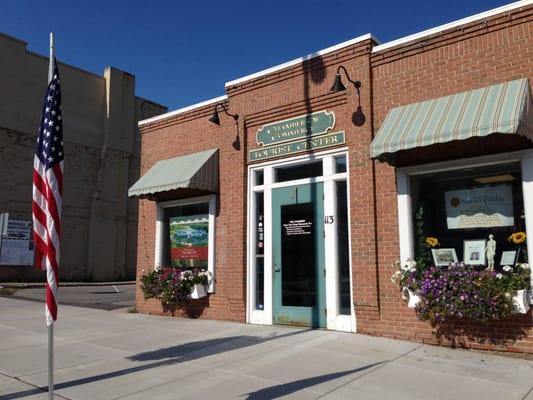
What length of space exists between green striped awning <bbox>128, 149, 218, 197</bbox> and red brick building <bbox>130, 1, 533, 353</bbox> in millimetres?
38

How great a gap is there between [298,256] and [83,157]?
22.7 meters

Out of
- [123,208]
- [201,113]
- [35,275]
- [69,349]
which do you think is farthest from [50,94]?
[123,208]

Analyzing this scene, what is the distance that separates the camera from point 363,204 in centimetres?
862

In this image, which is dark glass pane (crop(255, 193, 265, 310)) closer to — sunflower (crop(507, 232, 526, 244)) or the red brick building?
the red brick building

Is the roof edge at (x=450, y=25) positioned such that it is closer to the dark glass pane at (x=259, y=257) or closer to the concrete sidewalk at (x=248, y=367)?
the dark glass pane at (x=259, y=257)

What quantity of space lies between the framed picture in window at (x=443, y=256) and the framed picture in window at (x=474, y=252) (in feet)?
0.60

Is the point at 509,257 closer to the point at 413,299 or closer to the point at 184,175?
the point at 413,299

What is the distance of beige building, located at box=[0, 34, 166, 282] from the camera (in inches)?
1013

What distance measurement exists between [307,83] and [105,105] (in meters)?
23.3

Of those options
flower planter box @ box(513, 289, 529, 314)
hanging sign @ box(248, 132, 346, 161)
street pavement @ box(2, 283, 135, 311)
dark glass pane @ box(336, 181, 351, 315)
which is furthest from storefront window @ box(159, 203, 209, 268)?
flower planter box @ box(513, 289, 529, 314)

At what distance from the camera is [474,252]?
7547mm

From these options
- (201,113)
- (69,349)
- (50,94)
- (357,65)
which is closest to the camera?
(50,94)

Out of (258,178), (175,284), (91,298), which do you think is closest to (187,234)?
(175,284)

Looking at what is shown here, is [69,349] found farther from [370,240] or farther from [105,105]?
[105,105]
